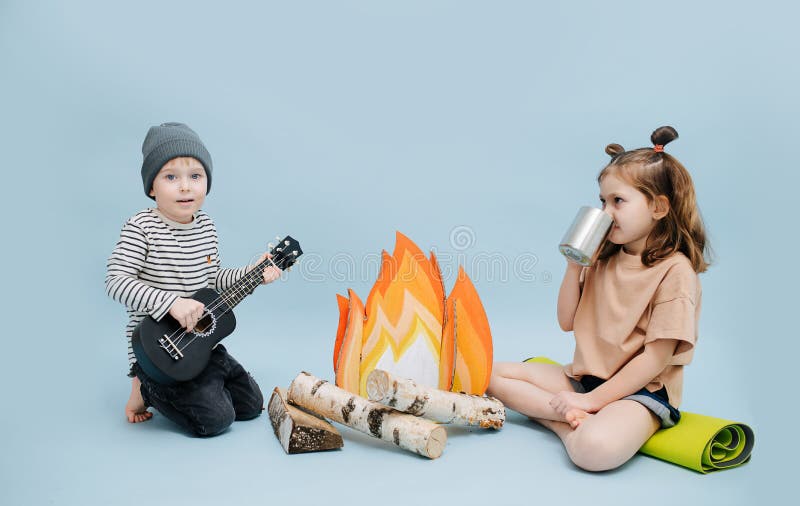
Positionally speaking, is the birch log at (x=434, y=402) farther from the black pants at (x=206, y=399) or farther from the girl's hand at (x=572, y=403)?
the black pants at (x=206, y=399)

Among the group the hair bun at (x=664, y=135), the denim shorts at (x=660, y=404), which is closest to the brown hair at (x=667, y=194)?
the hair bun at (x=664, y=135)

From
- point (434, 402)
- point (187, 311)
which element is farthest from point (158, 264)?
point (434, 402)

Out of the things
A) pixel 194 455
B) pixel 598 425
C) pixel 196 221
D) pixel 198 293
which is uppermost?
pixel 196 221

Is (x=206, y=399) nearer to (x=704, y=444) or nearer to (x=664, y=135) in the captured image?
(x=704, y=444)

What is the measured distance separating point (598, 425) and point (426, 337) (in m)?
0.75

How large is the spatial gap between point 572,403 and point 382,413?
2.33ft

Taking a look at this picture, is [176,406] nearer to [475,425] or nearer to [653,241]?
[475,425]

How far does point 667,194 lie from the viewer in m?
2.95

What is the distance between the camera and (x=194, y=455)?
284 centimetres

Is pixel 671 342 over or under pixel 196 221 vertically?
under

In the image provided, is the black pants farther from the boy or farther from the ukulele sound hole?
the ukulele sound hole

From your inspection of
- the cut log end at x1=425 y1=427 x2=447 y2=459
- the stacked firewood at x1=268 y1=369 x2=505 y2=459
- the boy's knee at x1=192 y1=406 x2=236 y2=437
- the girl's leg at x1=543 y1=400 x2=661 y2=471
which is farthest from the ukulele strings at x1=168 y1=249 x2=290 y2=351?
the girl's leg at x1=543 y1=400 x2=661 y2=471

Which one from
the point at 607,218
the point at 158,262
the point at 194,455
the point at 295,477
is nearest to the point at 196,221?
the point at 158,262

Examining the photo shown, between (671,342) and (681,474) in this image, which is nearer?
(681,474)
